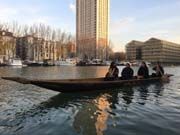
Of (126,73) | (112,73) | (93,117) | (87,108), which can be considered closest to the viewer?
(93,117)

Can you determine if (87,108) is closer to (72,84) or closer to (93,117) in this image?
(93,117)

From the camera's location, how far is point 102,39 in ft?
579

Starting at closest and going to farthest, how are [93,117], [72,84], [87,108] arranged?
1. [93,117]
2. [87,108]
3. [72,84]

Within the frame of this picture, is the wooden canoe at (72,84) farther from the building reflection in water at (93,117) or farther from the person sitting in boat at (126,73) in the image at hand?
the building reflection in water at (93,117)

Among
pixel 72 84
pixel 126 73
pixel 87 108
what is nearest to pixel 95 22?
pixel 126 73

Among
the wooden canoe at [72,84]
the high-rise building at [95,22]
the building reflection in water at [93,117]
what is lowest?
the building reflection in water at [93,117]

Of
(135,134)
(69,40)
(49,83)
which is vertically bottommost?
(135,134)

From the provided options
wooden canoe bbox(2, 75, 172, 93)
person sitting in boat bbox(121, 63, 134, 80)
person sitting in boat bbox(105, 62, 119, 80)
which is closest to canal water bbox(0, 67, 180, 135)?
wooden canoe bbox(2, 75, 172, 93)

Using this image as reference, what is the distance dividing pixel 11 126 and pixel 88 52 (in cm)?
12786

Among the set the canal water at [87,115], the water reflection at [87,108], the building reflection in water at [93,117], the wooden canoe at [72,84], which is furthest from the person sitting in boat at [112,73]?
the building reflection in water at [93,117]

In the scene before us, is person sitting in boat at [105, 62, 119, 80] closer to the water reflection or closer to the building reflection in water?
the water reflection

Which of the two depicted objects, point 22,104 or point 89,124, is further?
point 22,104

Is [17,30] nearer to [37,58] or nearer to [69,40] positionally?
[37,58]

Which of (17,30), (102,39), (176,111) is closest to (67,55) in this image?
(17,30)
